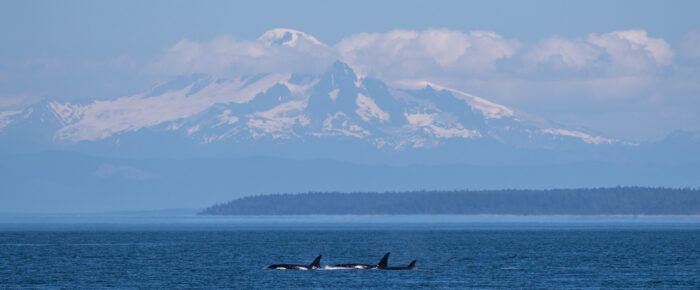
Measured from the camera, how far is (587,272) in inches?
3787

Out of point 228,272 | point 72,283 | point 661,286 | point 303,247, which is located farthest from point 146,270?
point 303,247

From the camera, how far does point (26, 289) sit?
8075cm

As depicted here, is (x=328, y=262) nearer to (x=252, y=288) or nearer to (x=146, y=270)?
(x=146, y=270)

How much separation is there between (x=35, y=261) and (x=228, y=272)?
23.7m

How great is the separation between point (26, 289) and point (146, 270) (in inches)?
778

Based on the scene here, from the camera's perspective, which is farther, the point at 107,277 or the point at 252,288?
the point at 107,277

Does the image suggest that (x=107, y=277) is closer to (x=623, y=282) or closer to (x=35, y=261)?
(x=35, y=261)

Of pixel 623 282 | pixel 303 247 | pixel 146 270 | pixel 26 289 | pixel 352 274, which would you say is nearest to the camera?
pixel 26 289

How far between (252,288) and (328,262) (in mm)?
31709

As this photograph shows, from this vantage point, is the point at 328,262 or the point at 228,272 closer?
the point at 228,272

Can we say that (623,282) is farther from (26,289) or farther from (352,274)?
(26,289)

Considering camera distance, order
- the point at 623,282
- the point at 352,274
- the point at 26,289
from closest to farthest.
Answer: the point at 26,289, the point at 623,282, the point at 352,274

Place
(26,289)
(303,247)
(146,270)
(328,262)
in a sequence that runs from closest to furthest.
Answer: (26,289) → (146,270) → (328,262) → (303,247)

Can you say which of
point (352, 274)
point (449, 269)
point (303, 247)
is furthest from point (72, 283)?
point (303, 247)
